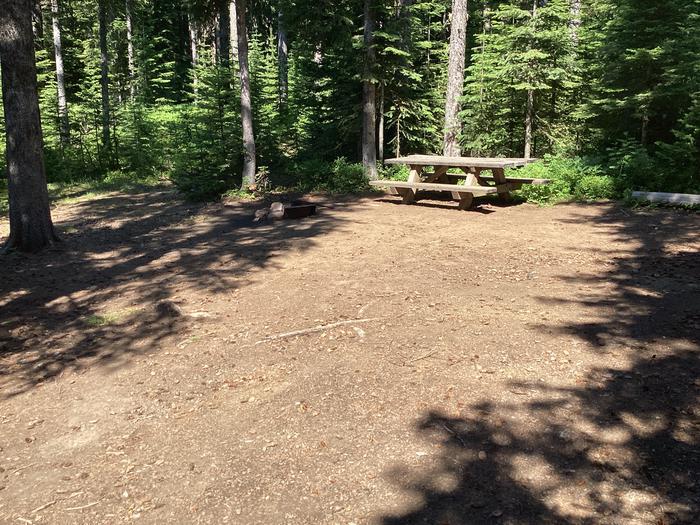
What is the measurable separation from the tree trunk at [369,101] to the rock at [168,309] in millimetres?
9820

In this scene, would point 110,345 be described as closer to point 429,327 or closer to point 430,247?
point 429,327

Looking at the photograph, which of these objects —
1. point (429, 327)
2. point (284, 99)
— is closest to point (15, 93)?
point (429, 327)

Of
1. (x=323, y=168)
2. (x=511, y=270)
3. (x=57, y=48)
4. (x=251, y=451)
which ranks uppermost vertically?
(x=57, y=48)

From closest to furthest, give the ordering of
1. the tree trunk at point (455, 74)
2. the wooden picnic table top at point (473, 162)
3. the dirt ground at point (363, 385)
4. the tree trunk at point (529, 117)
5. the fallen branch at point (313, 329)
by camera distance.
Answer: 1. the dirt ground at point (363, 385)
2. the fallen branch at point (313, 329)
3. the wooden picnic table top at point (473, 162)
4. the tree trunk at point (529, 117)
5. the tree trunk at point (455, 74)

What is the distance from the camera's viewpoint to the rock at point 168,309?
6654 millimetres

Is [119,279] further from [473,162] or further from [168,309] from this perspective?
[473,162]

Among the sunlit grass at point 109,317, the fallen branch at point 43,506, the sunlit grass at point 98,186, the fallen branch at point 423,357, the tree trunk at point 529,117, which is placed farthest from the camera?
the sunlit grass at point 98,186

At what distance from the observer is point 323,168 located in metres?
16.2

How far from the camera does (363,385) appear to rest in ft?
14.8

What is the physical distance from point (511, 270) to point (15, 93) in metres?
8.84

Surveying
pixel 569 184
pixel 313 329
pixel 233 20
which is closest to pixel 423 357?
pixel 313 329

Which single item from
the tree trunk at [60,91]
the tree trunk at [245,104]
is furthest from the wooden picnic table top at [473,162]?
the tree trunk at [60,91]

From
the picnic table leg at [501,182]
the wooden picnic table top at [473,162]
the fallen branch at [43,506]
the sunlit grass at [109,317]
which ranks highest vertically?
the wooden picnic table top at [473,162]

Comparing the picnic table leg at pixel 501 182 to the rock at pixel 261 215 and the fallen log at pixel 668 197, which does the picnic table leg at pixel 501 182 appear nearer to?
the fallen log at pixel 668 197
